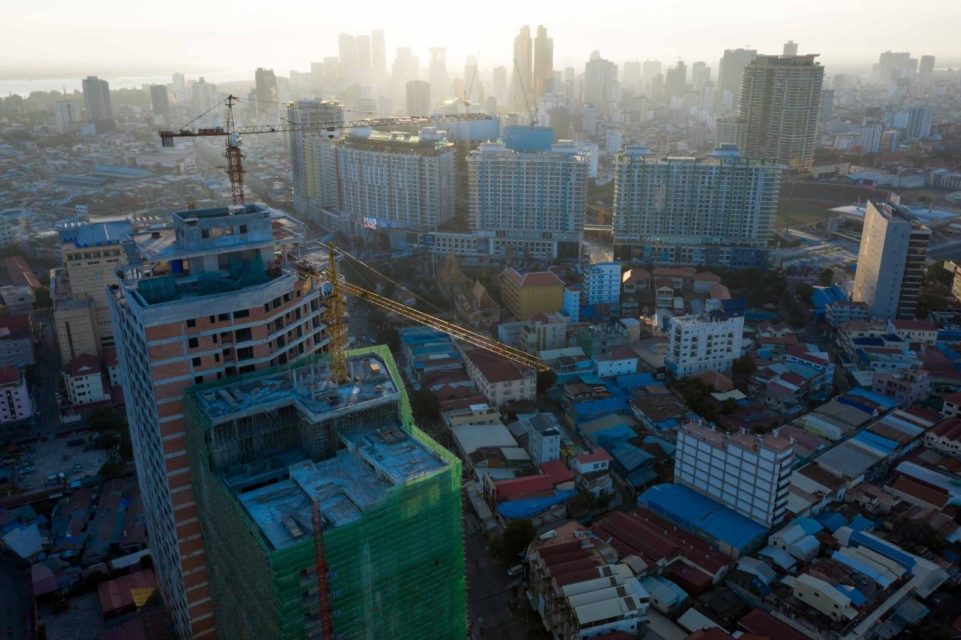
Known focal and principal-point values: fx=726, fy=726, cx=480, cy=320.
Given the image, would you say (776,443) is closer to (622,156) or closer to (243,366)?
(243,366)

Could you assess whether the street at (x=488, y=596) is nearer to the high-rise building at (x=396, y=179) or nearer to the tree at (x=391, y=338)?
the tree at (x=391, y=338)

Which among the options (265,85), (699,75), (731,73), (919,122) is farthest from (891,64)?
(265,85)

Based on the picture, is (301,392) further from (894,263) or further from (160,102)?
(160,102)

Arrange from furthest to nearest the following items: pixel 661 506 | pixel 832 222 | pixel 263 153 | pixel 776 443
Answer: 1. pixel 263 153
2. pixel 832 222
3. pixel 661 506
4. pixel 776 443

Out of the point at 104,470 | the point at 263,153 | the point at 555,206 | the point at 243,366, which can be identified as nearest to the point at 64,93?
the point at 263,153

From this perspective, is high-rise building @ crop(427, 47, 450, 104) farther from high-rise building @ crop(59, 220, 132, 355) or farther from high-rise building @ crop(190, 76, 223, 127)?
high-rise building @ crop(59, 220, 132, 355)
